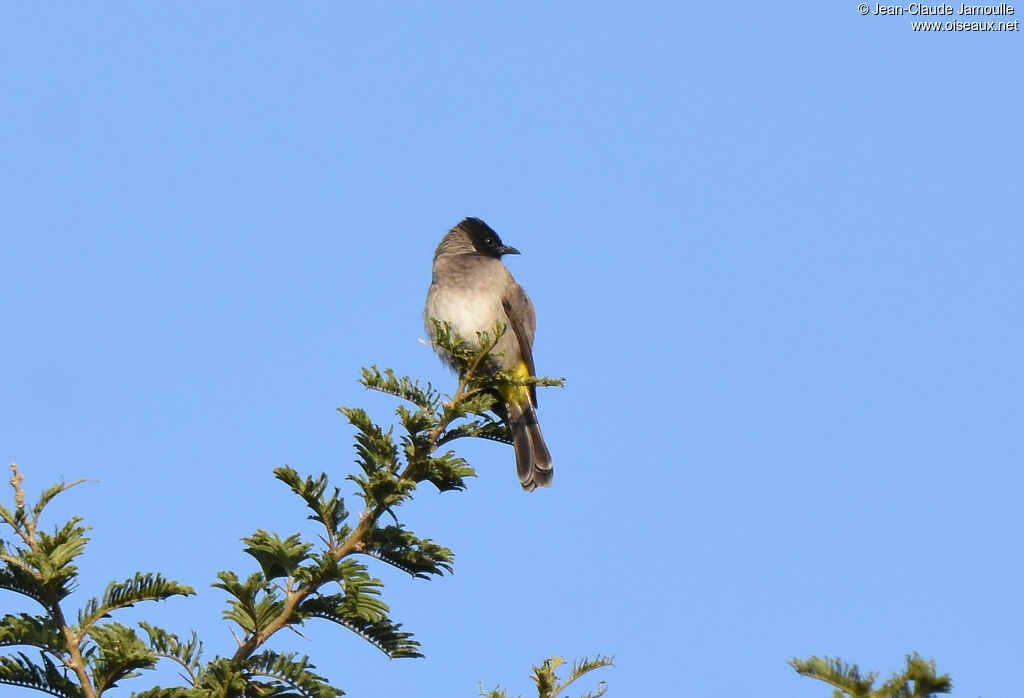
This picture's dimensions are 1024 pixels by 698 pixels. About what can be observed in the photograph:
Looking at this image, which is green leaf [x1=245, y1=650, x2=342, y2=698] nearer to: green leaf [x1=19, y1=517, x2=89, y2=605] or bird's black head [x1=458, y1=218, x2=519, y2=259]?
green leaf [x1=19, y1=517, x2=89, y2=605]

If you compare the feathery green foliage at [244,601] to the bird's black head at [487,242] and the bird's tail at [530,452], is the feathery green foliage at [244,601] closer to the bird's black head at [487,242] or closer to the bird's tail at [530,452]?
the bird's tail at [530,452]

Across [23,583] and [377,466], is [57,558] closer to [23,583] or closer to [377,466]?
[23,583]

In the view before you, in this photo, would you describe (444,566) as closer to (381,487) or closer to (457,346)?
(381,487)

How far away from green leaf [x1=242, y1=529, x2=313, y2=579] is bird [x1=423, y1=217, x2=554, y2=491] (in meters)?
4.33

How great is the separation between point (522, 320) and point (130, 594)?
215 inches

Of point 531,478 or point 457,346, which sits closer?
point 457,346

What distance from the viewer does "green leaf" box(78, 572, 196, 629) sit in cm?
323

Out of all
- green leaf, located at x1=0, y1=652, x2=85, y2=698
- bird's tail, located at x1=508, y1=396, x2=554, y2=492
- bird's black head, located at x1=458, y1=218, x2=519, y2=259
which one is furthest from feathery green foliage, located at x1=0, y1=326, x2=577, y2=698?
bird's black head, located at x1=458, y1=218, x2=519, y2=259

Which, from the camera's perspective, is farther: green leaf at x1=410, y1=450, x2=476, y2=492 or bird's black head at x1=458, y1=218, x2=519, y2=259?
bird's black head at x1=458, y1=218, x2=519, y2=259

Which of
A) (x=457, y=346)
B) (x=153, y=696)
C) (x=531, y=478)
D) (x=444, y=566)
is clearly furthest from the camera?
(x=531, y=478)

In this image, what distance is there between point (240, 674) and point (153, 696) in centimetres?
23

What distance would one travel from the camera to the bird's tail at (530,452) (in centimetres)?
774

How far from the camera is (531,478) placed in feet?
25.4

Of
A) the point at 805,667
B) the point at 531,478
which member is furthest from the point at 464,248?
the point at 805,667
